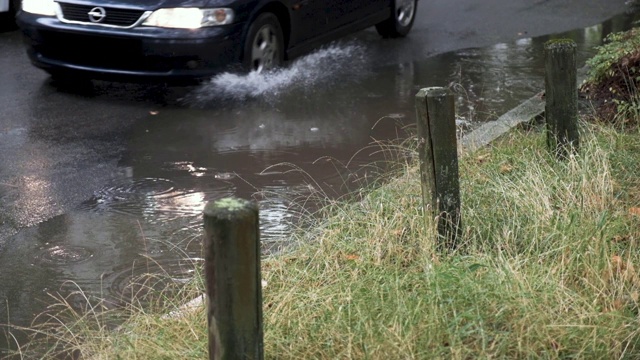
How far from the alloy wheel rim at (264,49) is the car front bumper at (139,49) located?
0.28 metres

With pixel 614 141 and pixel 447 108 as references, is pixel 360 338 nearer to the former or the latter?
pixel 447 108

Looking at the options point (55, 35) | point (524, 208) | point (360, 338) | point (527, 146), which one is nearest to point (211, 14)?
point (55, 35)

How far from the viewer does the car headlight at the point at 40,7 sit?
29.9 feet

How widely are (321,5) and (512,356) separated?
682 centimetres

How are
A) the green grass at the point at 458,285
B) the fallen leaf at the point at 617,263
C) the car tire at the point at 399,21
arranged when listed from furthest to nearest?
the car tire at the point at 399,21 < the fallen leaf at the point at 617,263 < the green grass at the point at 458,285

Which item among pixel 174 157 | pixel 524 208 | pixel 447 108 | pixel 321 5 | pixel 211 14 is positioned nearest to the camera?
pixel 447 108

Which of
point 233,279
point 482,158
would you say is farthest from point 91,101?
point 233,279

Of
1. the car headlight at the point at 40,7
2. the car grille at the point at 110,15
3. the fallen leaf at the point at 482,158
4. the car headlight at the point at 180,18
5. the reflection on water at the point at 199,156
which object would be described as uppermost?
the car headlight at the point at 40,7

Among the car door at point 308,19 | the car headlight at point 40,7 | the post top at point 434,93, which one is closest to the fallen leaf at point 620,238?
the post top at point 434,93

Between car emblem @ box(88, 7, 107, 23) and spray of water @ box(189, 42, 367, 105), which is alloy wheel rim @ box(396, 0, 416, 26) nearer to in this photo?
spray of water @ box(189, 42, 367, 105)

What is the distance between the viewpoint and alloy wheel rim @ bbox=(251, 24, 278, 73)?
30.7 feet

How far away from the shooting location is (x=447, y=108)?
187 inches

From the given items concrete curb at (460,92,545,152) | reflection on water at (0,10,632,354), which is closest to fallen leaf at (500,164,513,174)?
concrete curb at (460,92,545,152)

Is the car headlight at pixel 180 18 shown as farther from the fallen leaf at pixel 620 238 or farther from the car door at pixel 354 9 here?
the fallen leaf at pixel 620 238
